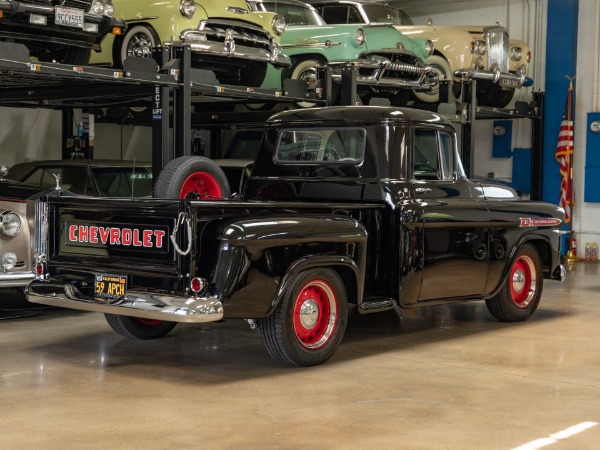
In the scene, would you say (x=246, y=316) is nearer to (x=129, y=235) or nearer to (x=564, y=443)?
(x=129, y=235)

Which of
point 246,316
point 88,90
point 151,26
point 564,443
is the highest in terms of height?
point 151,26

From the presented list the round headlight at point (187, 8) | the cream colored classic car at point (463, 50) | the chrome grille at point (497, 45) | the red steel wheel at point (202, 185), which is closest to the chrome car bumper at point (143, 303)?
the red steel wheel at point (202, 185)

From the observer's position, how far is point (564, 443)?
4.55 meters

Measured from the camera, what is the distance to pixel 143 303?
18.8ft

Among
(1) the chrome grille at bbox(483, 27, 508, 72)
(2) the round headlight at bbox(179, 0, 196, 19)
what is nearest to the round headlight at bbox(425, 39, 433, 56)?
(1) the chrome grille at bbox(483, 27, 508, 72)

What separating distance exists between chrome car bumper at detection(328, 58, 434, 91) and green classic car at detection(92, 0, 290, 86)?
119cm

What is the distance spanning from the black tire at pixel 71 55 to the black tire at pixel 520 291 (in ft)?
14.1

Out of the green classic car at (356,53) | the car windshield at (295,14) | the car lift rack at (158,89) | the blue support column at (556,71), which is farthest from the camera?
the blue support column at (556,71)

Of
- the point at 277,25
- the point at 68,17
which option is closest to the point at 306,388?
the point at 68,17

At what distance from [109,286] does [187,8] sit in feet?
14.8

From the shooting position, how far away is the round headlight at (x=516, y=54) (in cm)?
1477

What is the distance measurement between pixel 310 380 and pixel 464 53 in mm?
9037

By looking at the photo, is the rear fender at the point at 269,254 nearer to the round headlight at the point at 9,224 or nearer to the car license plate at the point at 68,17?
the round headlight at the point at 9,224

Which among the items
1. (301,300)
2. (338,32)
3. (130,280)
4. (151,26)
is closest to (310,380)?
(301,300)
